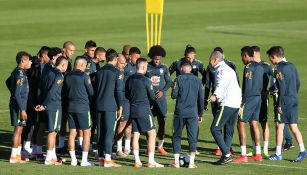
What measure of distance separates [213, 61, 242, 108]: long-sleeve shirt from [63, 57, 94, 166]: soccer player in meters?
2.47

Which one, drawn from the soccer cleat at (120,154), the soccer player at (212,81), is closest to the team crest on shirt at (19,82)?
the soccer cleat at (120,154)

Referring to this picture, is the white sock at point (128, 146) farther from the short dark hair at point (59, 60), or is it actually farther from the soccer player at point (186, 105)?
the short dark hair at point (59, 60)

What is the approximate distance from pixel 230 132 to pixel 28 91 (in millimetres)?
4048

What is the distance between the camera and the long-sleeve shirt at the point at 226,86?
1862 centimetres

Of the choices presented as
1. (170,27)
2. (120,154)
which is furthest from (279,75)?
(170,27)

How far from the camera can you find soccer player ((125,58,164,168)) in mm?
18219

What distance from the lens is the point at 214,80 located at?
2031 cm

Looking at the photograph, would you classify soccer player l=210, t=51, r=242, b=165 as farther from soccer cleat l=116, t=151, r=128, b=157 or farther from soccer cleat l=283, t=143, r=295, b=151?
soccer cleat l=283, t=143, r=295, b=151

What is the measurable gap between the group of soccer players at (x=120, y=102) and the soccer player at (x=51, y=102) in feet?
0.06

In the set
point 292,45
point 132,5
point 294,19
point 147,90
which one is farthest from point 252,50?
point 132,5

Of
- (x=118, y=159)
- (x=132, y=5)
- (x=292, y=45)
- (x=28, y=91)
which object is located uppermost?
(x=132, y=5)

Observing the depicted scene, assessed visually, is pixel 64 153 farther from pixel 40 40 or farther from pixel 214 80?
pixel 40 40

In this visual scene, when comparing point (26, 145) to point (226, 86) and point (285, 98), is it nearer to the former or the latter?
point (226, 86)

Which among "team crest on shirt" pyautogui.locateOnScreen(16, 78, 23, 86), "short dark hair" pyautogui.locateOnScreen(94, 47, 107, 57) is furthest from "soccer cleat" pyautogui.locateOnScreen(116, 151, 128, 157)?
"team crest on shirt" pyautogui.locateOnScreen(16, 78, 23, 86)
